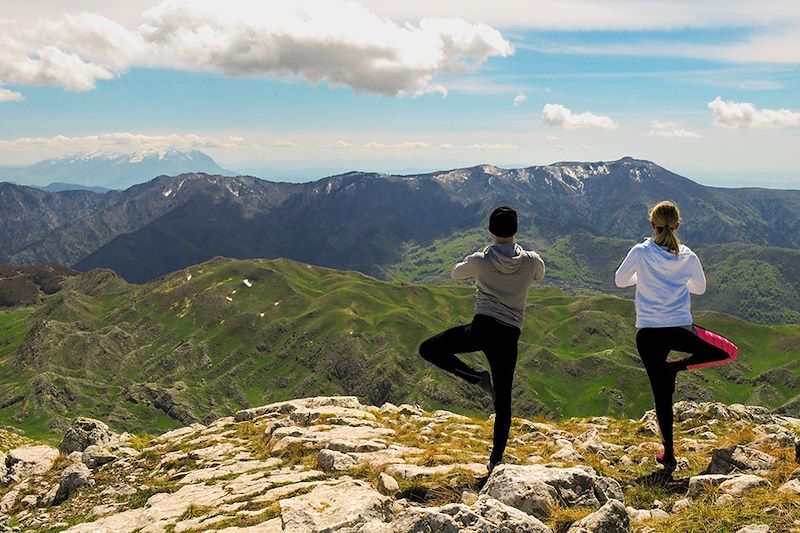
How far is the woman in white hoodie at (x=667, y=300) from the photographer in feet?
38.5

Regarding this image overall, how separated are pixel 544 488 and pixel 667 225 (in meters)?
6.44

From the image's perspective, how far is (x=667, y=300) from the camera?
11.8m

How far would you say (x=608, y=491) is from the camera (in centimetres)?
1042

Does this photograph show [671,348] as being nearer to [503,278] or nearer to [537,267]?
[537,267]

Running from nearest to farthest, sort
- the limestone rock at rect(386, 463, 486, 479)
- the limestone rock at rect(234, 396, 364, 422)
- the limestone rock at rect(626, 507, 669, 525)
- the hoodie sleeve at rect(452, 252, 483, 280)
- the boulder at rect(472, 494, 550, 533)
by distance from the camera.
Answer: the boulder at rect(472, 494, 550, 533)
the limestone rock at rect(626, 507, 669, 525)
the hoodie sleeve at rect(452, 252, 483, 280)
the limestone rock at rect(386, 463, 486, 479)
the limestone rock at rect(234, 396, 364, 422)

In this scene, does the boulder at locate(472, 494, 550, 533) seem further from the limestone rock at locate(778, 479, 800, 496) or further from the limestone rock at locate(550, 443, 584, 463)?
the limestone rock at locate(550, 443, 584, 463)

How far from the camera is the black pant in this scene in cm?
1117

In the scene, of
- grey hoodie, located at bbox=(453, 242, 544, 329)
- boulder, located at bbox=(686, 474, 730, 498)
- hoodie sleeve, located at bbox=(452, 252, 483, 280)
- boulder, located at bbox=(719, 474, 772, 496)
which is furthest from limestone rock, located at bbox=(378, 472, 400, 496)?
boulder, located at bbox=(719, 474, 772, 496)

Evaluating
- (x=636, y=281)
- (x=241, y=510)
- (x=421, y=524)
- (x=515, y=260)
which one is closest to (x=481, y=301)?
(x=515, y=260)

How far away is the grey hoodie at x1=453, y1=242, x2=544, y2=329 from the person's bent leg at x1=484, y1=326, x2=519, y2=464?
1.41 feet

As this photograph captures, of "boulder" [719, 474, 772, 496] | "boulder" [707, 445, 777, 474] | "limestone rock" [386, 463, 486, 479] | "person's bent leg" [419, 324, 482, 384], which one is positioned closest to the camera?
"boulder" [719, 474, 772, 496]

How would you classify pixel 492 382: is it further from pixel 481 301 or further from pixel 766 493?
pixel 766 493

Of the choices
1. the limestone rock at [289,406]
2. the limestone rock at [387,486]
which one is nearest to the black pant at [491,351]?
the limestone rock at [387,486]

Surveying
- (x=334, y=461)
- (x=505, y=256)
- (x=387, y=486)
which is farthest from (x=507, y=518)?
(x=334, y=461)
